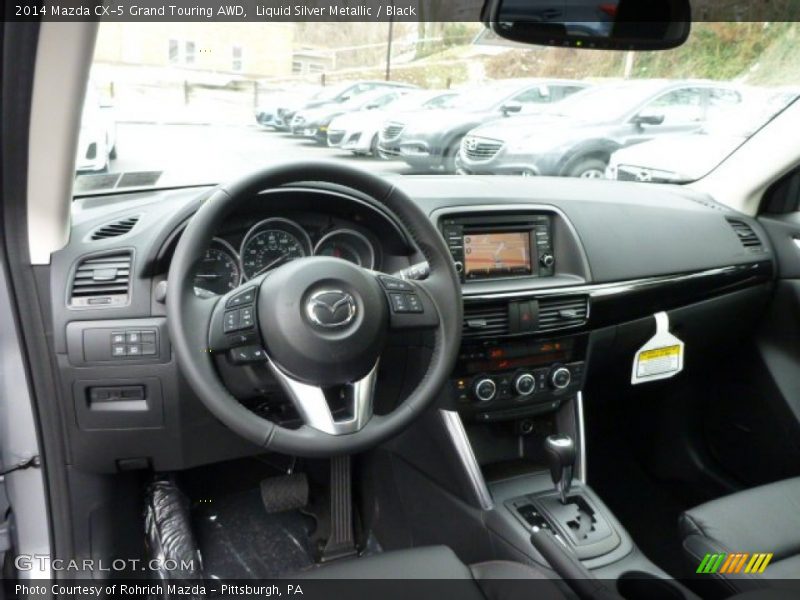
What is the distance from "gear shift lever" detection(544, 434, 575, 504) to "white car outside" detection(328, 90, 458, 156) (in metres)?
1.10

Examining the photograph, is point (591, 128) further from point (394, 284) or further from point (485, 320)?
point (394, 284)

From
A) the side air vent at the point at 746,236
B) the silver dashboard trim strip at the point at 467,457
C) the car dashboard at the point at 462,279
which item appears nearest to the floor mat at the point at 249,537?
the car dashboard at the point at 462,279

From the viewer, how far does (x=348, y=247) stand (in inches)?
78.4

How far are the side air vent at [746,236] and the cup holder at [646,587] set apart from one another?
1.42 metres

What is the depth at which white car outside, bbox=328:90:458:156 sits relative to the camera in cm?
237

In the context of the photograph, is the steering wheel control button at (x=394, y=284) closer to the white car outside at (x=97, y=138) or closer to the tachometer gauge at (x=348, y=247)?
the tachometer gauge at (x=348, y=247)

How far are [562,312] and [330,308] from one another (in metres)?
0.98

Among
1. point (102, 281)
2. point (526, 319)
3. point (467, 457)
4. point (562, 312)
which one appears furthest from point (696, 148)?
point (102, 281)

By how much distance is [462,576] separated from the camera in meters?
1.65

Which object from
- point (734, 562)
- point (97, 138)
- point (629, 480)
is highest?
point (97, 138)

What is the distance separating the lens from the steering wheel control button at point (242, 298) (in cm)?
159

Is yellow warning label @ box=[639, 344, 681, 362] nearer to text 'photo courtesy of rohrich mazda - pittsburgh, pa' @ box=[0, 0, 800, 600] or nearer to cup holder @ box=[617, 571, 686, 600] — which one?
text 'photo courtesy of rohrich mazda - pittsburgh, pa' @ box=[0, 0, 800, 600]

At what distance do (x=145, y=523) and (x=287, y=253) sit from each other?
105 centimetres

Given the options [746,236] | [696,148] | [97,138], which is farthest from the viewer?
[696,148]
